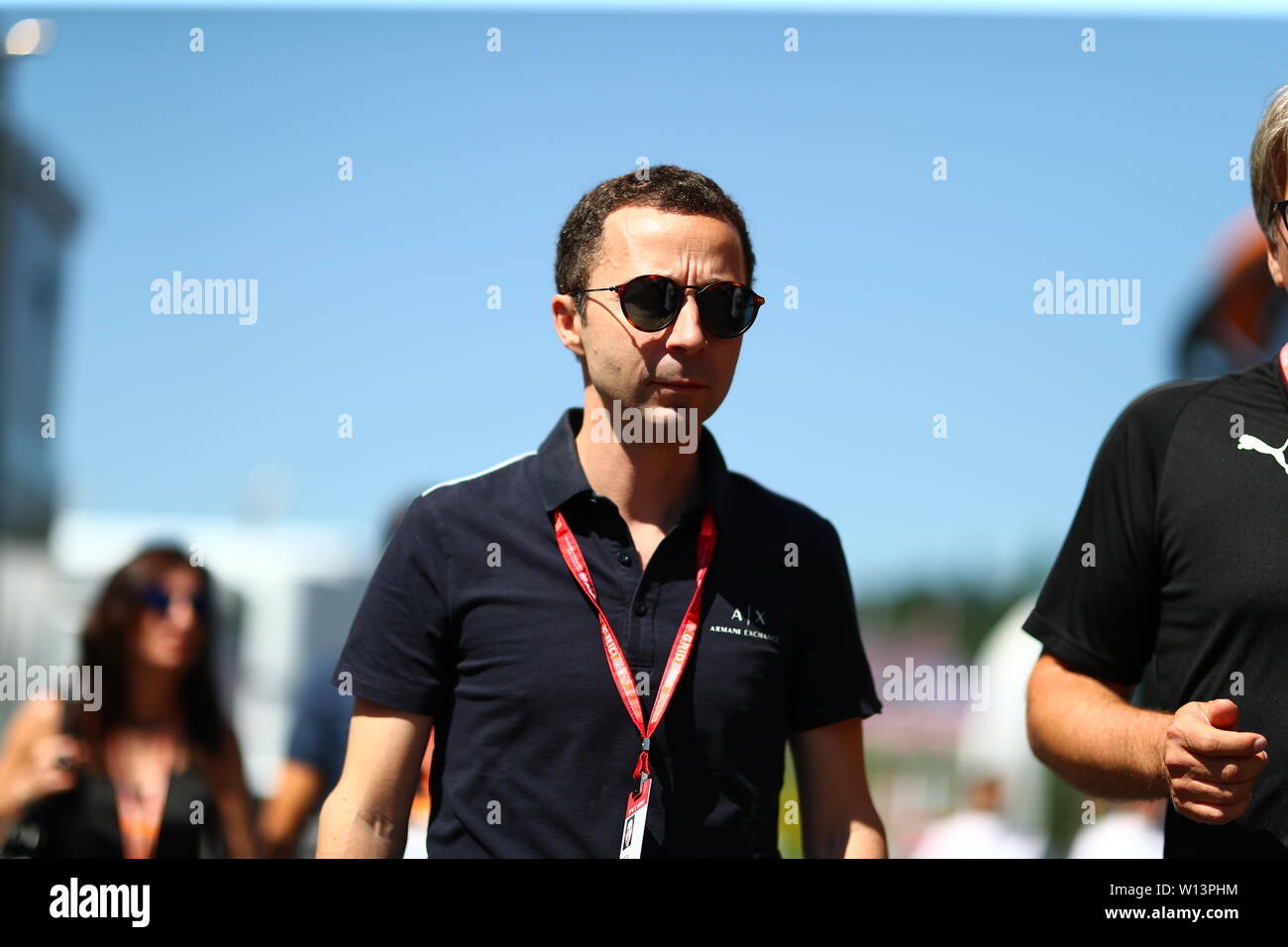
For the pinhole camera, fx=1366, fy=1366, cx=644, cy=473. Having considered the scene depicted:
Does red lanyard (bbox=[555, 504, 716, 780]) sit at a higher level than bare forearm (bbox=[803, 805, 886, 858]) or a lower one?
higher

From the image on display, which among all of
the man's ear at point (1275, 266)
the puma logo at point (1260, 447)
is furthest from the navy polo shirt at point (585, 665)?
the man's ear at point (1275, 266)

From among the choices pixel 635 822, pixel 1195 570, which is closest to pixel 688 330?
pixel 635 822

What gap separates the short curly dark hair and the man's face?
0.02 metres

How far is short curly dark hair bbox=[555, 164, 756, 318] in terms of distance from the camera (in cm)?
262

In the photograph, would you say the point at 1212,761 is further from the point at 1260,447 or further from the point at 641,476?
the point at 641,476

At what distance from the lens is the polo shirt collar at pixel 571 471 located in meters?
2.62

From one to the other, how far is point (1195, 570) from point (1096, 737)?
355 mm

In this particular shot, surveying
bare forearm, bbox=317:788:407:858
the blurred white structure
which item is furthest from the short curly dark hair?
the blurred white structure

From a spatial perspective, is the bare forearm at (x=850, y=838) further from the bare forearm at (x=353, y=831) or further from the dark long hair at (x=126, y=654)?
the dark long hair at (x=126, y=654)

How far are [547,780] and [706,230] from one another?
106 centimetres

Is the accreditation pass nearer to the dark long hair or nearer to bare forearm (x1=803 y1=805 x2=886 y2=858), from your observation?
bare forearm (x1=803 y1=805 x2=886 y2=858)

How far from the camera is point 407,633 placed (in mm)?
2514

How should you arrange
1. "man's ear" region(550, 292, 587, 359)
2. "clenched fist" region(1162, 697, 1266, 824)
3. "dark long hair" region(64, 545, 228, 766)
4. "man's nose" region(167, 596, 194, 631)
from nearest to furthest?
"clenched fist" region(1162, 697, 1266, 824) < "man's ear" region(550, 292, 587, 359) < "dark long hair" region(64, 545, 228, 766) < "man's nose" region(167, 596, 194, 631)
